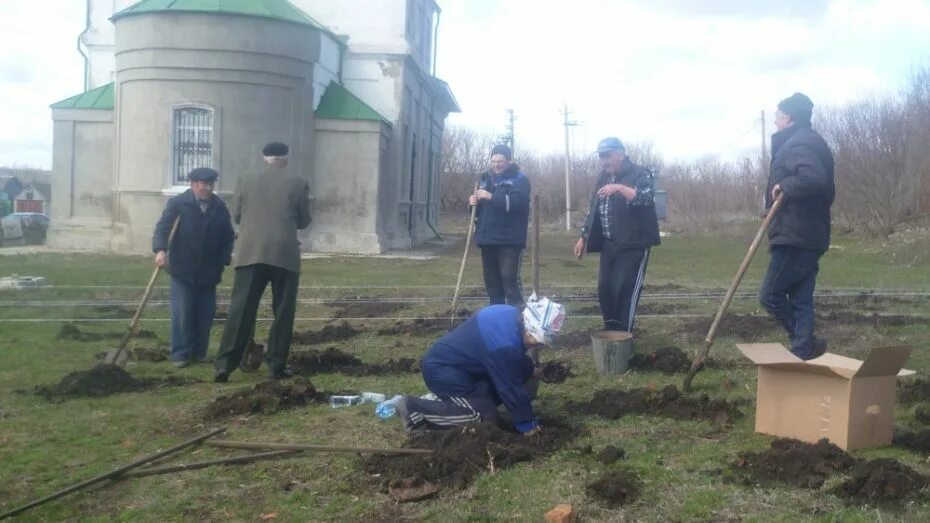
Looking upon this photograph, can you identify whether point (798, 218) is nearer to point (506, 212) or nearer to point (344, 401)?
point (506, 212)

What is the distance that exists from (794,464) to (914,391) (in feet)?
7.66

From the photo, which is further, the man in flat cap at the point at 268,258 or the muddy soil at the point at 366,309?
the muddy soil at the point at 366,309

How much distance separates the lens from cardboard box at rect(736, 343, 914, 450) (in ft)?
17.4

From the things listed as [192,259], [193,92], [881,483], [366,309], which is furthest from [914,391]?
[193,92]

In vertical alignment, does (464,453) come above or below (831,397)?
below

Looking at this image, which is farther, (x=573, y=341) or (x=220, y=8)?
(x=220, y=8)

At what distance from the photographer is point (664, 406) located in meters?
6.47

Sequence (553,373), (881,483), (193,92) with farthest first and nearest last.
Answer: (193,92)
(553,373)
(881,483)

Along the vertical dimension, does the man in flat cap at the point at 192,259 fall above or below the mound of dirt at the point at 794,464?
above

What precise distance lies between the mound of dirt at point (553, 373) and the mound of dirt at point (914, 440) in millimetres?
2713

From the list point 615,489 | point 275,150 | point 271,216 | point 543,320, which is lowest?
point 615,489

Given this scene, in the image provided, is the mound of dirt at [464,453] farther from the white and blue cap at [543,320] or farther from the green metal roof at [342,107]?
the green metal roof at [342,107]

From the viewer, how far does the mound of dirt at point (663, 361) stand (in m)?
7.95

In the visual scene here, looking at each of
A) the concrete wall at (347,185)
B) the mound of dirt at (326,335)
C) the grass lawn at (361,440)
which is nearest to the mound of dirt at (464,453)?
the grass lawn at (361,440)
